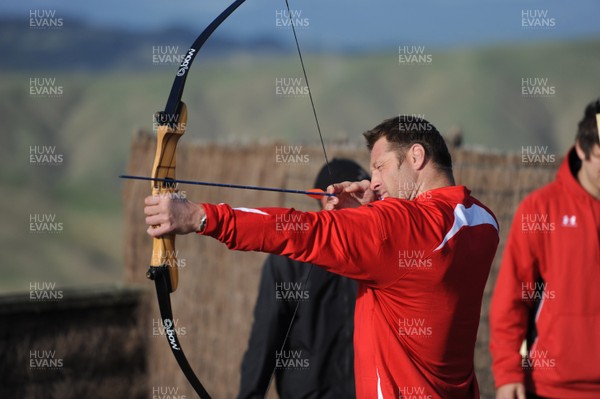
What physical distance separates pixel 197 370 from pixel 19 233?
20570mm

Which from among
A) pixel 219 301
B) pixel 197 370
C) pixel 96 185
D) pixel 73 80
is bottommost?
pixel 197 370

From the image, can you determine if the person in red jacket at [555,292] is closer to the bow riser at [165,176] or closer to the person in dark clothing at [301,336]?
the person in dark clothing at [301,336]

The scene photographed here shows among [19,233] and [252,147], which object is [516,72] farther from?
[252,147]

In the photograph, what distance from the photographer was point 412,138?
2.80 m

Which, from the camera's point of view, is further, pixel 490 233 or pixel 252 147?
pixel 252 147

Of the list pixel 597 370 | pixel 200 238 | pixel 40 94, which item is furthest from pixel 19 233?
pixel 40 94

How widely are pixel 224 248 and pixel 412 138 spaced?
3818 millimetres

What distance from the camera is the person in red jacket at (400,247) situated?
2424mm

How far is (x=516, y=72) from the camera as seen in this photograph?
1965 inches
